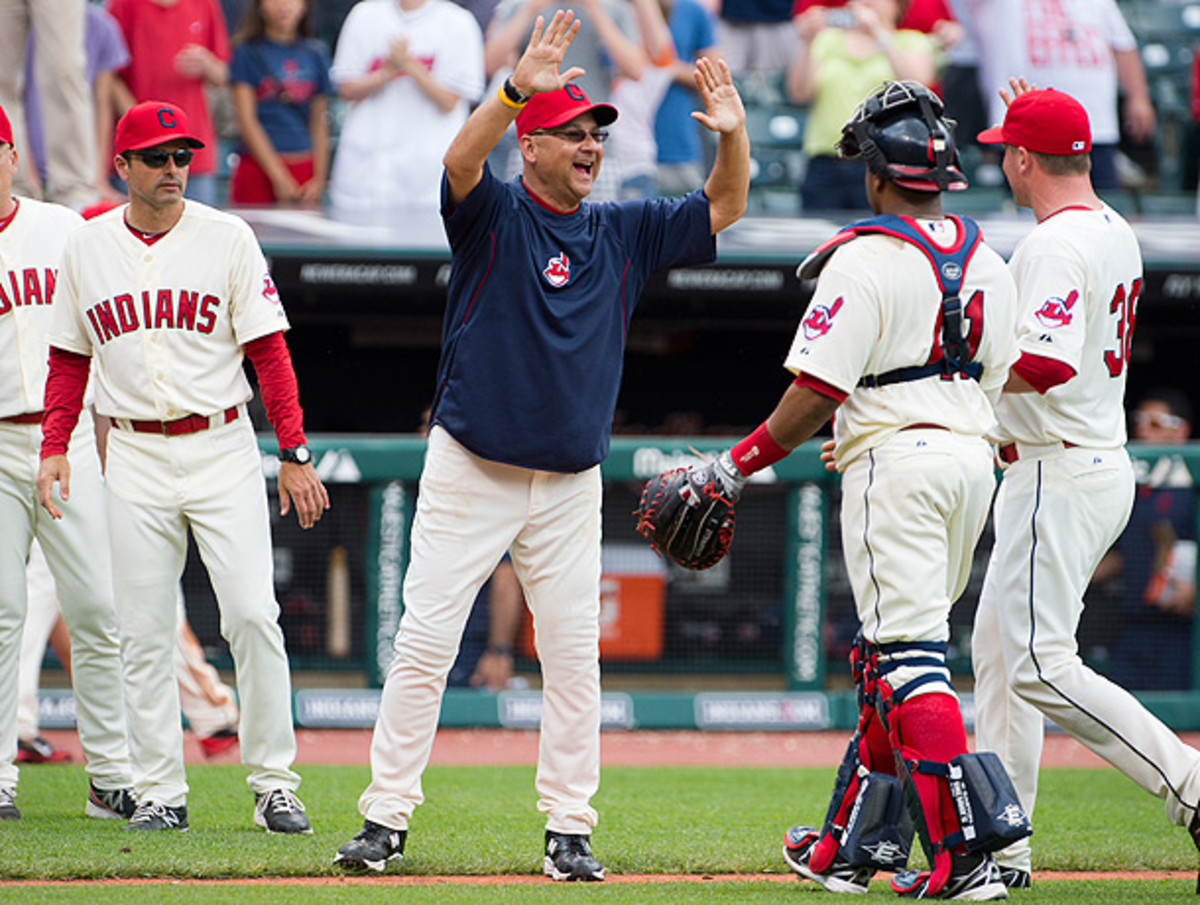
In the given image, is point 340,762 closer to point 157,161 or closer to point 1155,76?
point 157,161

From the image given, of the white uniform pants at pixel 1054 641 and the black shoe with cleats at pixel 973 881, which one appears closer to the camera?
the black shoe with cleats at pixel 973 881

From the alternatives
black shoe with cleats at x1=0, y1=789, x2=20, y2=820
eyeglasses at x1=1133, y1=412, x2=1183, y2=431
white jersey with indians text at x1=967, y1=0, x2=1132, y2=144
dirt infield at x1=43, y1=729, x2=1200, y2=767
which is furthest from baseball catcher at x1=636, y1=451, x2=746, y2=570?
white jersey with indians text at x1=967, y1=0, x2=1132, y2=144

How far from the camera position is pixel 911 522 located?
3.99 m

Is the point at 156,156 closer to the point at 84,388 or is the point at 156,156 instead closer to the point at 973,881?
the point at 84,388

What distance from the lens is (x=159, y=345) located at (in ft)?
15.8

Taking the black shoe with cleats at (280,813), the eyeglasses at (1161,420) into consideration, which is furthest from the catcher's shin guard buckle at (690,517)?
the eyeglasses at (1161,420)

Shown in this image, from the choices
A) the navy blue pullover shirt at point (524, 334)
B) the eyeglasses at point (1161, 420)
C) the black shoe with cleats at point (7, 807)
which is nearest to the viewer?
the navy blue pullover shirt at point (524, 334)

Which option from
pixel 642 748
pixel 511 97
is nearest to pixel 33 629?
pixel 642 748

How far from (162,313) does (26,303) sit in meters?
0.63

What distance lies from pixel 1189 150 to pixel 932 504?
8301 mm

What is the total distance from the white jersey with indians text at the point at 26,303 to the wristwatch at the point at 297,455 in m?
0.89

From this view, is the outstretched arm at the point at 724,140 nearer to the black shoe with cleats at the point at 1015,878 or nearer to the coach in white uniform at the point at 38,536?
the black shoe with cleats at the point at 1015,878

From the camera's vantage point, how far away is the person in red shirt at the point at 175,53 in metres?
8.88

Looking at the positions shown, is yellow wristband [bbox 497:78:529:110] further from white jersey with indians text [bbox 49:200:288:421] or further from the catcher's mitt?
white jersey with indians text [bbox 49:200:288:421]
